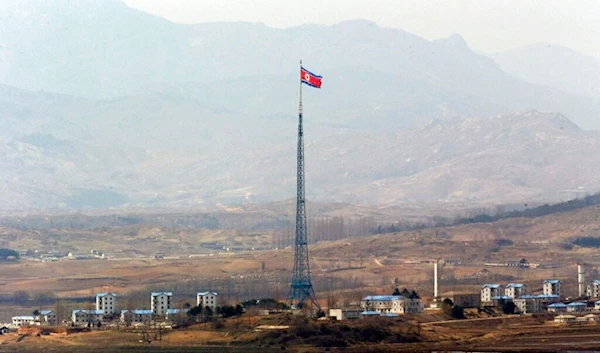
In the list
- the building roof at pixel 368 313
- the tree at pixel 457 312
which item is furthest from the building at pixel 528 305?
the building roof at pixel 368 313

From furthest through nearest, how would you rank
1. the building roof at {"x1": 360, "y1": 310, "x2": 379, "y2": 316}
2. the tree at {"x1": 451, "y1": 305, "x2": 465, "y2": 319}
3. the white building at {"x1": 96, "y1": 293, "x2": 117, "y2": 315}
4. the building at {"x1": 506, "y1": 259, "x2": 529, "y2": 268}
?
the building at {"x1": 506, "y1": 259, "x2": 529, "y2": 268}
the white building at {"x1": 96, "y1": 293, "x2": 117, "y2": 315}
the tree at {"x1": 451, "y1": 305, "x2": 465, "y2": 319}
the building roof at {"x1": 360, "y1": 310, "x2": 379, "y2": 316}

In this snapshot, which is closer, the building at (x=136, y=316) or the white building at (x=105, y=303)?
the building at (x=136, y=316)

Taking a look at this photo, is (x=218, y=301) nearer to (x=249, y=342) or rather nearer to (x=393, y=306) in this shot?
(x=393, y=306)

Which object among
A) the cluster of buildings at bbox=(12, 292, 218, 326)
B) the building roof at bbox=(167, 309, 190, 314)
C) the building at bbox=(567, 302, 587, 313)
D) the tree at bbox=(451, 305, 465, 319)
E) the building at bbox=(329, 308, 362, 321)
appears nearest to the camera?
the building at bbox=(329, 308, 362, 321)

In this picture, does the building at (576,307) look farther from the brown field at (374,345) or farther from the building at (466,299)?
Answer: the brown field at (374,345)

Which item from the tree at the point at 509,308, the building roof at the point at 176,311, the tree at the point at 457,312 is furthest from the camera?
the tree at the point at 509,308

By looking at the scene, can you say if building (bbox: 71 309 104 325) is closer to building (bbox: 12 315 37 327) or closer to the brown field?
building (bbox: 12 315 37 327)

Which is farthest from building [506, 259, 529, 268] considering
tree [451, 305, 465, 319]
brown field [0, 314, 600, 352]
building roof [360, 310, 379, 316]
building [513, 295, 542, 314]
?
brown field [0, 314, 600, 352]

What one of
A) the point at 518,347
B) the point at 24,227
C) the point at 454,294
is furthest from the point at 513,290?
the point at 24,227
